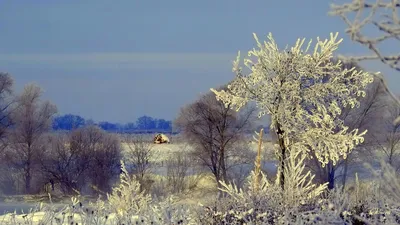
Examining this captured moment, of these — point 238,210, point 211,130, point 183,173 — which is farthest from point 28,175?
point 238,210

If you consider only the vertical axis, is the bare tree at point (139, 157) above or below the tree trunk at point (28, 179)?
above

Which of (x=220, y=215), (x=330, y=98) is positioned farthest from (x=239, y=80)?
(x=220, y=215)

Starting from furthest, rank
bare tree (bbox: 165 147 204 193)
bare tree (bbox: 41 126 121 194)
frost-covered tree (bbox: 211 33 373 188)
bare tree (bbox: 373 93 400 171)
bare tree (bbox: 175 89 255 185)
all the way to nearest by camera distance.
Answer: bare tree (bbox: 41 126 121 194) < bare tree (bbox: 165 147 204 193) < bare tree (bbox: 175 89 255 185) < bare tree (bbox: 373 93 400 171) < frost-covered tree (bbox: 211 33 373 188)

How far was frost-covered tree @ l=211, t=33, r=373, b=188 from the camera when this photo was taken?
17.3 meters

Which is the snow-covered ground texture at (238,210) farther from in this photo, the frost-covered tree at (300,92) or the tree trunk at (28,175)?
the tree trunk at (28,175)

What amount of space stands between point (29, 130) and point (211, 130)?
14.9 meters

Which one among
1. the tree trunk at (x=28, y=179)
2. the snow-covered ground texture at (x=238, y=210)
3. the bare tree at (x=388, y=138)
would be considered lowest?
the tree trunk at (x=28, y=179)

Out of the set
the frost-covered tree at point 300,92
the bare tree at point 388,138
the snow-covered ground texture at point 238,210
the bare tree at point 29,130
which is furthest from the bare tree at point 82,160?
the snow-covered ground texture at point 238,210

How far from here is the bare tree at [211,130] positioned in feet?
144

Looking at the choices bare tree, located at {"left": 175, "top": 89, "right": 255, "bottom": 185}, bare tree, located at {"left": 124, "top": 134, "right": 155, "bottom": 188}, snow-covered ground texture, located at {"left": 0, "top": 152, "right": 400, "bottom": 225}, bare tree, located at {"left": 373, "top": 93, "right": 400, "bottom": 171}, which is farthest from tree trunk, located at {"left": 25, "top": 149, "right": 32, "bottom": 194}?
snow-covered ground texture, located at {"left": 0, "top": 152, "right": 400, "bottom": 225}

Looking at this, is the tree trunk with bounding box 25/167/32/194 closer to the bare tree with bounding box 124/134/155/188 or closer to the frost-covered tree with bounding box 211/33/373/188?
the bare tree with bounding box 124/134/155/188

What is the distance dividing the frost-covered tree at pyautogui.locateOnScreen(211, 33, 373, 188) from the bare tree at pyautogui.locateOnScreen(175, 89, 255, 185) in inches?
1008

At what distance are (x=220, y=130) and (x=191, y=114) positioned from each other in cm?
227

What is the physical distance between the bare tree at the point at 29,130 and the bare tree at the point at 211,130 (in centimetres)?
1156
